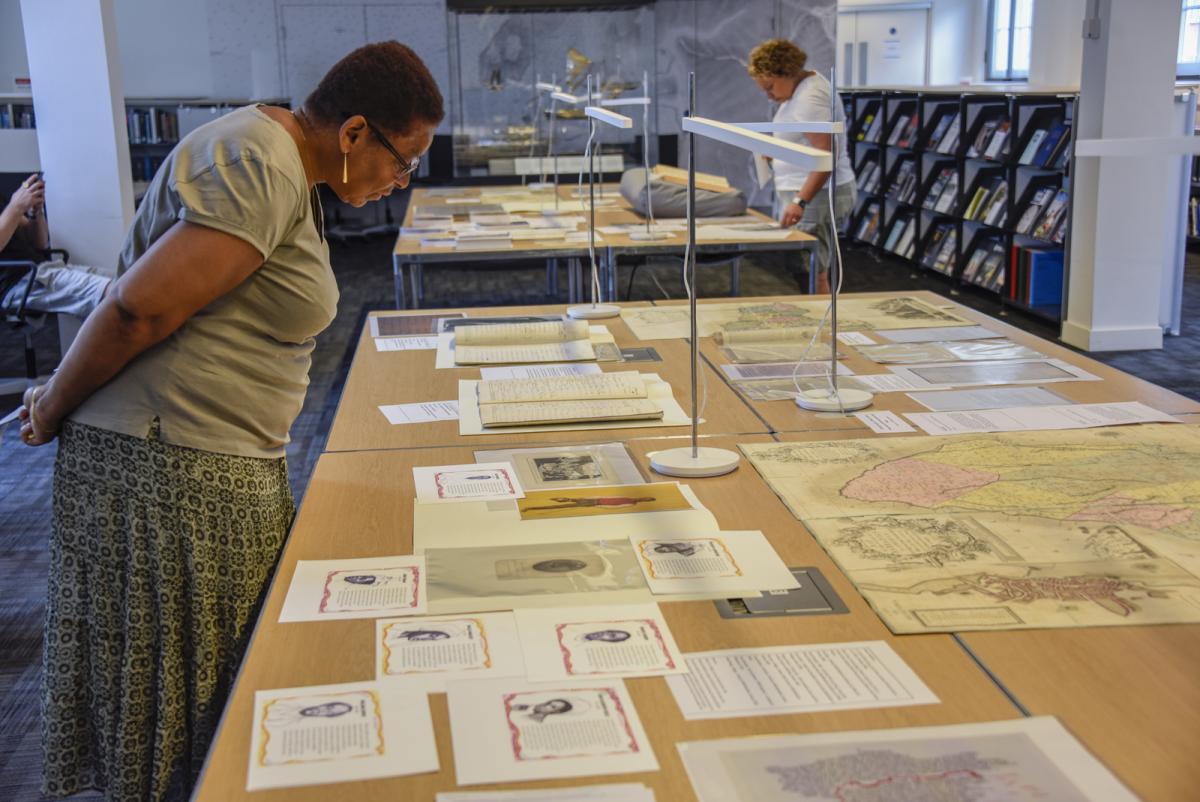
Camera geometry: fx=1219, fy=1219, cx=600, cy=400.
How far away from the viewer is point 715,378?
2.78m

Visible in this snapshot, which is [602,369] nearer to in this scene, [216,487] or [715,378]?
[715,378]

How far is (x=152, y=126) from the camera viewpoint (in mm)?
10594

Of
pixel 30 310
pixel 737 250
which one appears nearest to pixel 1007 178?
pixel 737 250

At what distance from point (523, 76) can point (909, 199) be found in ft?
13.9

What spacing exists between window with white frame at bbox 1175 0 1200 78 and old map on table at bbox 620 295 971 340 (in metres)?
7.67

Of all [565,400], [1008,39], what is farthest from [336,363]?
[1008,39]

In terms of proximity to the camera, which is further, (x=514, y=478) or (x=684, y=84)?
(x=684, y=84)

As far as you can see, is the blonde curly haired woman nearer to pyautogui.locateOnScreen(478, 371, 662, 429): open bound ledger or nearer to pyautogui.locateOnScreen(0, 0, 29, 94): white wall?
pyautogui.locateOnScreen(478, 371, 662, 429): open bound ledger

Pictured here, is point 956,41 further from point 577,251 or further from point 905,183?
point 577,251
